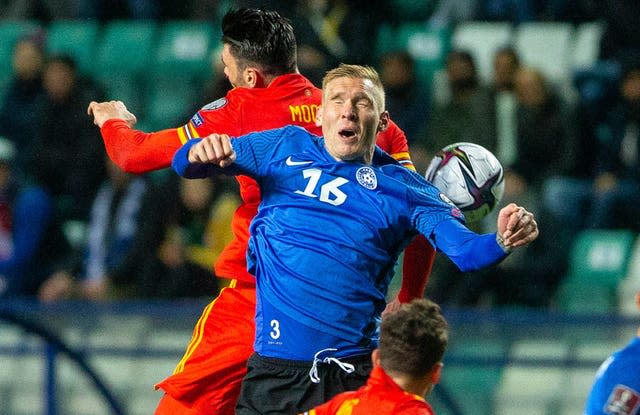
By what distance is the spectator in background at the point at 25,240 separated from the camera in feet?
30.2

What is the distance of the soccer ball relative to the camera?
15.6 ft

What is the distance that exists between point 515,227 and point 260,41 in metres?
1.31

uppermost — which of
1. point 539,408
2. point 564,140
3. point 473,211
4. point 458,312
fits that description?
point 564,140

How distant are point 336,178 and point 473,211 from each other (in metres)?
0.85

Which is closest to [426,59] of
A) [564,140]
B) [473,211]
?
[564,140]

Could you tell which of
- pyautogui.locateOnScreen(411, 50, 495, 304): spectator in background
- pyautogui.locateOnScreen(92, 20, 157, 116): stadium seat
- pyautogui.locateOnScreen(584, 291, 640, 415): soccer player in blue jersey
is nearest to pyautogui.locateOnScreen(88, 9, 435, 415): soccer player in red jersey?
pyautogui.locateOnScreen(584, 291, 640, 415): soccer player in blue jersey

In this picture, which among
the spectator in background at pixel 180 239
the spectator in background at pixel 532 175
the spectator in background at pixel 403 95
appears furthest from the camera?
the spectator in background at pixel 403 95

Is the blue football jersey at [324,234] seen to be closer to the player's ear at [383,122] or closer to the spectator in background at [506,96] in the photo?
the player's ear at [383,122]

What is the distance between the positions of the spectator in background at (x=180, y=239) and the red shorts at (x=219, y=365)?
390cm

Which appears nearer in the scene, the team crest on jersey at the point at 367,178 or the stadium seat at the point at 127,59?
the team crest on jersey at the point at 367,178

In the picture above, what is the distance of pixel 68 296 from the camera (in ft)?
29.5

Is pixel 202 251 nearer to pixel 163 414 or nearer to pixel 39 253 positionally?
pixel 39 253

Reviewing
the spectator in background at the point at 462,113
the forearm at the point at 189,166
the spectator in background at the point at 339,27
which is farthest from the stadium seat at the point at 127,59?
the forearm at the point at 189,166

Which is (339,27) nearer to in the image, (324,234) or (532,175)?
(532,175)
